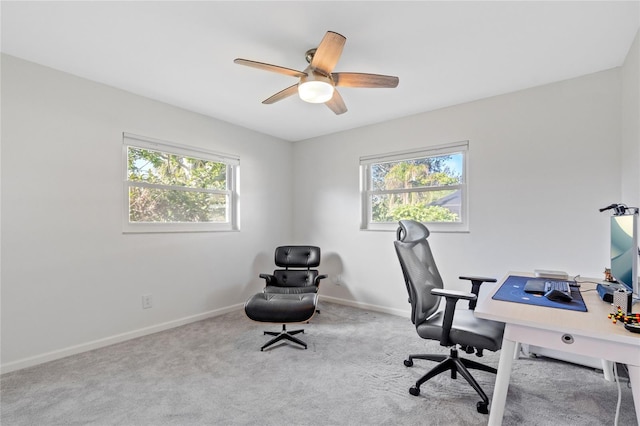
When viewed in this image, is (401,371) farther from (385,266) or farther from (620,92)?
(620,92)

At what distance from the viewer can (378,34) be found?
1992 mm

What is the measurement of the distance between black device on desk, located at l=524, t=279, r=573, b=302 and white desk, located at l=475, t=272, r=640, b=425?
0.34ft

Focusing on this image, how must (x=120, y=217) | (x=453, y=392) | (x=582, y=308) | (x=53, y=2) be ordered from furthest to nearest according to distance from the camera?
(x=120, y=217), (x=453, y=392), (x=53, y=2), (x=582, y=308)

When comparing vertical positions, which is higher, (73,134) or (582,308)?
(73,134)

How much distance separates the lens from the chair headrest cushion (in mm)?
3707

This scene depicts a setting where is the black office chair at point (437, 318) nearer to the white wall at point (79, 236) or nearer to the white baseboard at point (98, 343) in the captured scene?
the white baseboard at point (98, 343)

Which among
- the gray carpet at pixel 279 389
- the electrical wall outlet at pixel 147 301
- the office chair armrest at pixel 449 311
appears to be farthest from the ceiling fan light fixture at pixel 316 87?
the electrical wall outlet at pixel 147 301

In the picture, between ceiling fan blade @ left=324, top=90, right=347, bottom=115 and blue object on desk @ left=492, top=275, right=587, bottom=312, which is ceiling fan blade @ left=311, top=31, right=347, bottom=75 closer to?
ceiling fan blade @ left=324, top=90, right=347, bottom=115

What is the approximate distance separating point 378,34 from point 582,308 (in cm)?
194

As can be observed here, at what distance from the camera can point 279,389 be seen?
6.56 ft

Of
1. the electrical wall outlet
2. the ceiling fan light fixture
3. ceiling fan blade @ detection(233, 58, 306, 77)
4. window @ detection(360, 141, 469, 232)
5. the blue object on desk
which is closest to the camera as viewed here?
the blue object on desk

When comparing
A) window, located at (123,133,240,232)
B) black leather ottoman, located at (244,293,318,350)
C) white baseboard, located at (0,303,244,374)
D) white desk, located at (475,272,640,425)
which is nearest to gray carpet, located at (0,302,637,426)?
white baseboard, located at (0,303,244,374)

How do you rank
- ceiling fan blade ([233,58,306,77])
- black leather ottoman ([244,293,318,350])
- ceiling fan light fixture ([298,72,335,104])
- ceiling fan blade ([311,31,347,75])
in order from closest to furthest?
ceiling fan blade ([311,31,347,75]) < ceiling fan blade ([233,58,306,77]) < ceiling fan light fixture ([298,72,335,104]) < black leather ottoman ([244,293,318,350])

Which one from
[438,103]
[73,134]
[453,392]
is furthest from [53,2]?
[453,392]
